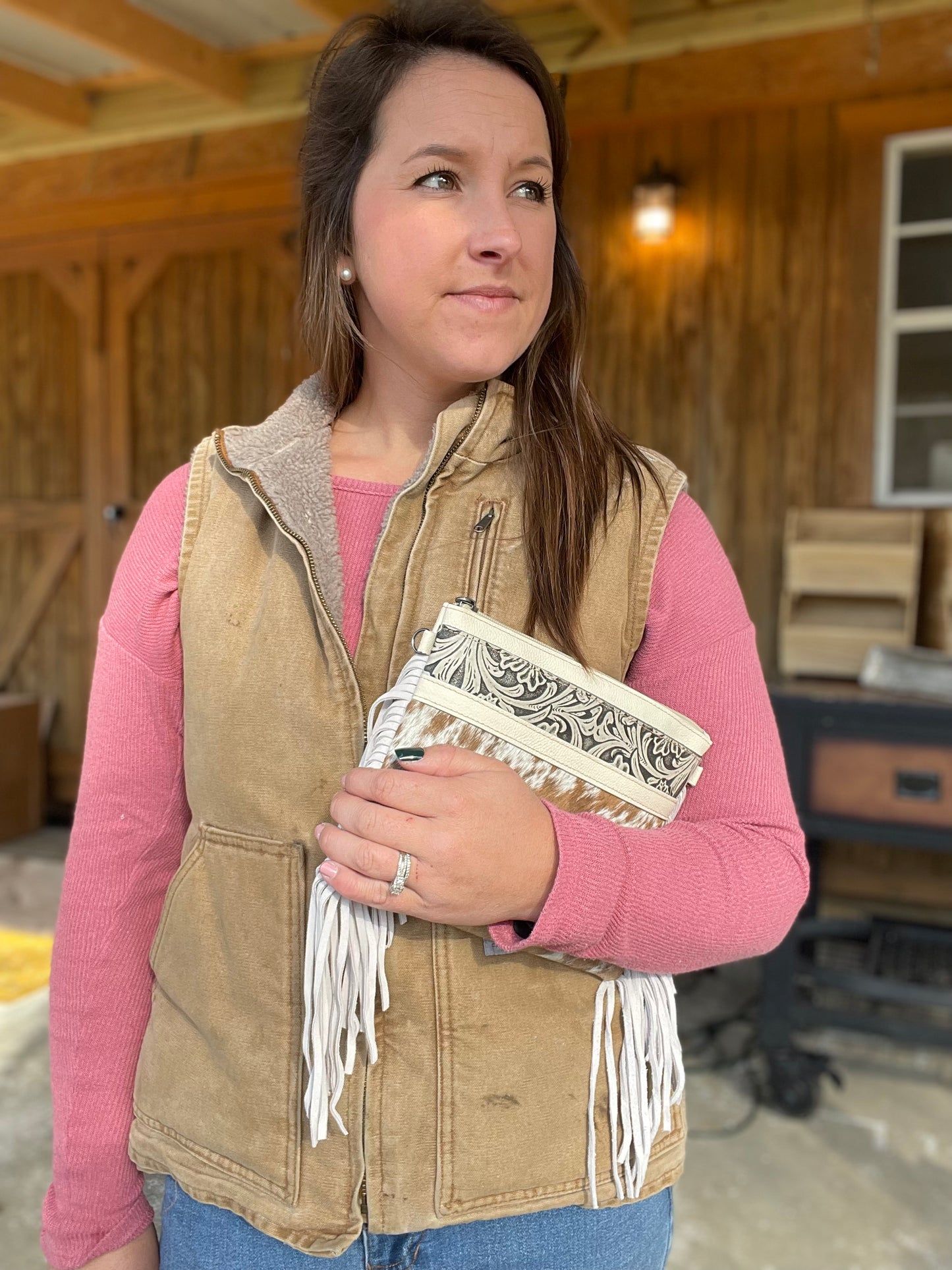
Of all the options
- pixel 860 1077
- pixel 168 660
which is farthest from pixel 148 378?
pixel 168 660

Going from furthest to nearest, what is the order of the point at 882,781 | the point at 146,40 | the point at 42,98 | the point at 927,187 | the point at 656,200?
the point at 42,98 < the point at 146,40 < the point at 656,200 < the point at 927,187 < the point at 882,781

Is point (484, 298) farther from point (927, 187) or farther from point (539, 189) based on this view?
point (927, 187)

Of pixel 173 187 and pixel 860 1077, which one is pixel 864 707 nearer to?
pixel 860 1077

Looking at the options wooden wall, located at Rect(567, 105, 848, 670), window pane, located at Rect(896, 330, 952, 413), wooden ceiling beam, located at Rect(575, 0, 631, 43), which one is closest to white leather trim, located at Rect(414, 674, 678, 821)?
wooden wall, located at Rect(567, 105, 848, 670)

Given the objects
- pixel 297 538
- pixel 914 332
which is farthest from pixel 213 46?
pixel 297 538

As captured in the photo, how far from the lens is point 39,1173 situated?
2369mm

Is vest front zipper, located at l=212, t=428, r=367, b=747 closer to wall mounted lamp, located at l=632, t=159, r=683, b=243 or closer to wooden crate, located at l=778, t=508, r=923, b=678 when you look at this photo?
wooden crate, located at l=778, t=508, r=923, b=678

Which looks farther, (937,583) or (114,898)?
(937,583)

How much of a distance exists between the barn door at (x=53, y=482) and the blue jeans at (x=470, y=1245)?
4.61 m

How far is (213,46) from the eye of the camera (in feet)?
14.2

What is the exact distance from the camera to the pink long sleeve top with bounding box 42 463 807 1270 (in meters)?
0.78

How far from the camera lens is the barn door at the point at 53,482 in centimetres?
517

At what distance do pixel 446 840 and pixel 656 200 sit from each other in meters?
3.41

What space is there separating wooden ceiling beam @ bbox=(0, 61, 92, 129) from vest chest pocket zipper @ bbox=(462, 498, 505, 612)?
14.6 feet
